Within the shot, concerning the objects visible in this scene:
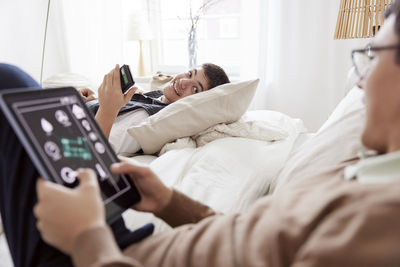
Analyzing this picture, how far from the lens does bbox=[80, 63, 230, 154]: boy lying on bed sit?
1.33 m

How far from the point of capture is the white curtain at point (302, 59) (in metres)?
2.39

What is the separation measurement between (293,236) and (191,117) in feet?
3.08

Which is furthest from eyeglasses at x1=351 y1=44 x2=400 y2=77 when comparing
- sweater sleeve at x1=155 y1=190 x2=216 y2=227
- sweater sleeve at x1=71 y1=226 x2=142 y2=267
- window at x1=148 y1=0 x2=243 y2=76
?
window at x1=148 y1=0 x2=243 y2=76

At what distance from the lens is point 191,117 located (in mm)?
1382

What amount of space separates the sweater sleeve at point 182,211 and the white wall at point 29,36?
2.77 metres

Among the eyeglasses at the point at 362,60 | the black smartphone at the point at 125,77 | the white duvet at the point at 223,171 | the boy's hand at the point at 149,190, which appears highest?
the eyeglasses at the point at 362,60

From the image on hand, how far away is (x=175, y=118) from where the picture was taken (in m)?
1.36

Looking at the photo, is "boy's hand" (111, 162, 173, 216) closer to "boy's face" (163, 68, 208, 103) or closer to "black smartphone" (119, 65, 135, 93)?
"black smartphone" (119, 65, 135, 93)

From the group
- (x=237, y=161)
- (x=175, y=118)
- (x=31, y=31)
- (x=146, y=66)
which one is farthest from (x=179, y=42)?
(x=237, y=161)

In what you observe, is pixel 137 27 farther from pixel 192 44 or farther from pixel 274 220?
pixel 274 220

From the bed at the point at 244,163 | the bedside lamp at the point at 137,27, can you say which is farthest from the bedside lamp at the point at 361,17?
the bedside lamp at the point at 137,27

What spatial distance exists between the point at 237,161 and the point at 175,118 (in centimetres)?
34

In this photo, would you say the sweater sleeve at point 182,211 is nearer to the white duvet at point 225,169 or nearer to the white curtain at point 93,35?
the white duvet at point 225,169

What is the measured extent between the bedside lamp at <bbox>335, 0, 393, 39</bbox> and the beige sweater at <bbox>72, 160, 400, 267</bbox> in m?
1.13
